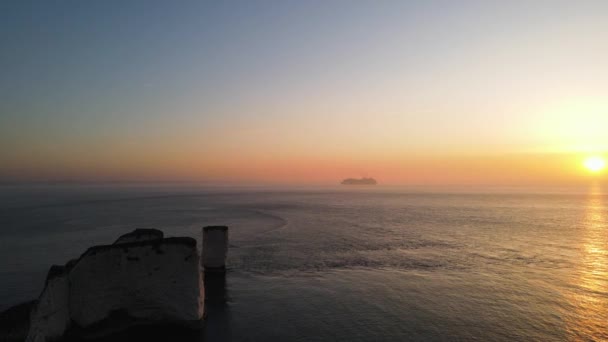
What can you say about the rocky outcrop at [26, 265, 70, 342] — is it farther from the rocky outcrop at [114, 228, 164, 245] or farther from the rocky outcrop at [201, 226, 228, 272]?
the rocky outcrop at [201, 226, 228, 272]

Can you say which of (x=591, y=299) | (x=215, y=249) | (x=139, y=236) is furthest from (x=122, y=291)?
(x=591, y=299)

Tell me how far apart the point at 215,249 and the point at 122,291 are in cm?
1121

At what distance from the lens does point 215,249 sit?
27.1m

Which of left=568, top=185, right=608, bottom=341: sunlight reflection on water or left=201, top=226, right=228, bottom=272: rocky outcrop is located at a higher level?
left=201, top=226, right=228, bottom=272: rocky outcrop

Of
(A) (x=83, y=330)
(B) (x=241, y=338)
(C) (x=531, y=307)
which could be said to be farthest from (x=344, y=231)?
(A) (x=83, y=330)

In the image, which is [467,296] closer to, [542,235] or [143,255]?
[143,255]

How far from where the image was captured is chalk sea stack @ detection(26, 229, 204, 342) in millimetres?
14719

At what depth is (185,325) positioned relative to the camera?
1692cm

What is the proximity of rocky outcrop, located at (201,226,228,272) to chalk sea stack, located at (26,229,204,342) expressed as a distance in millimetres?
9366

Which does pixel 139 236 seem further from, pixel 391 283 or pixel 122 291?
pixel 391 283

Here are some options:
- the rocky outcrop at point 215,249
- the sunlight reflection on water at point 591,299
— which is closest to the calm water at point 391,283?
the sunlight reflection on water at point 591,299

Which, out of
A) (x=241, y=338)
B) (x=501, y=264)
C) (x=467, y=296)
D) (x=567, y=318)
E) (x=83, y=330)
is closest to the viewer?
(x=83, y=330)

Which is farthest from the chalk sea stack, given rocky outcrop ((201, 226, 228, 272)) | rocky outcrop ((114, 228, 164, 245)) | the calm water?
rocky outcrop ((201, 226, 228, 272))

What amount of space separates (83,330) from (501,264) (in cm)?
3134
